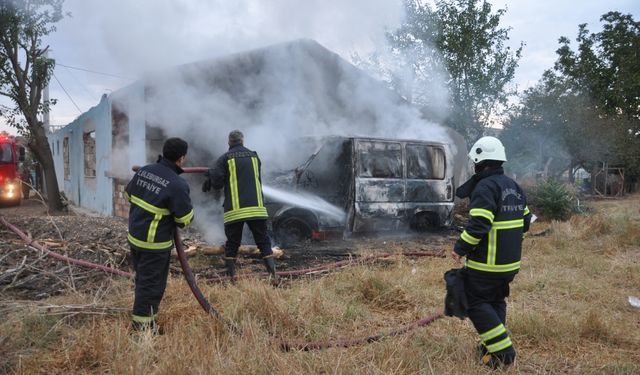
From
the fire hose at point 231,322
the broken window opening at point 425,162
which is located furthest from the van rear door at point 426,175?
the fire hose at point 231,322

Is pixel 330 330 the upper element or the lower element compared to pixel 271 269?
lower

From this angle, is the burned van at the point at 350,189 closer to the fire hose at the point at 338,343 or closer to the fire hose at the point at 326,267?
the fire hose at the point at 326,267

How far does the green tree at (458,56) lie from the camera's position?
38.0ft

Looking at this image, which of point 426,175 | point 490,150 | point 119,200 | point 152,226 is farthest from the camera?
point 119,200

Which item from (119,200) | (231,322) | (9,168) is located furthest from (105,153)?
(231,322)

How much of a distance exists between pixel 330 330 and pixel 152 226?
4.60 feet

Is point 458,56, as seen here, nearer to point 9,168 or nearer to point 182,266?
point 182,266

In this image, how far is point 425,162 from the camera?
7.61 metres

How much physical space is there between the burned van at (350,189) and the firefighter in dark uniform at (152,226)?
326 cm

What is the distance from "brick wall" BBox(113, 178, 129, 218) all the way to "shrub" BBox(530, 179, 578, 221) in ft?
28.7

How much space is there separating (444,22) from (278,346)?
10.8 m

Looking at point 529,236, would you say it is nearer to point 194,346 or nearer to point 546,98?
point 194,346

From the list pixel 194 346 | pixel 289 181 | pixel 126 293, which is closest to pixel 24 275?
pixel 126 293

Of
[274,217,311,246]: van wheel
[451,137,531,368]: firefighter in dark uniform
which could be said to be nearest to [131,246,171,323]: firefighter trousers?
[451,137,531,368]: firefighter in dark uniform
